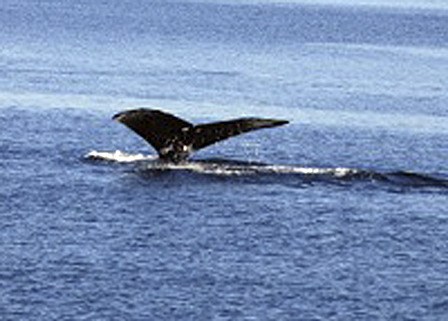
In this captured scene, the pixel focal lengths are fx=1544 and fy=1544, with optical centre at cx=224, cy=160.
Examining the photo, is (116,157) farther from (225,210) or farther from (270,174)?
(225,210)

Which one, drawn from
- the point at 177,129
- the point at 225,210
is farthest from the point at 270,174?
the point at 225,210

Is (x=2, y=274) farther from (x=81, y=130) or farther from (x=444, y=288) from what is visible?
(x=81, y=130)

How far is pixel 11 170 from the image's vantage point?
48.0 metres

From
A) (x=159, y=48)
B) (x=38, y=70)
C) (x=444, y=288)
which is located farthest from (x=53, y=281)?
(x=159, y=48)

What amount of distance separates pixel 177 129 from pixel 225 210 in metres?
4.53

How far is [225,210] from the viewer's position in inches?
1672

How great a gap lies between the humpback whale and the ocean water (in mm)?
979

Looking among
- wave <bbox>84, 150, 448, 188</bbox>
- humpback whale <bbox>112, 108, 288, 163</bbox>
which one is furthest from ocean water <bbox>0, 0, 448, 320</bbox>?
humpback whale <bbox>112, 108, 288, 163</bbox>

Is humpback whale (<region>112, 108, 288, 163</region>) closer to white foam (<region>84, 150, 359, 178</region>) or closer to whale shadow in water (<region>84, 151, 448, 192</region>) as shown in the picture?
white foam (<region>84, 150, 359, 178</region>)

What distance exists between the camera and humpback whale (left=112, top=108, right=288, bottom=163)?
45.3m

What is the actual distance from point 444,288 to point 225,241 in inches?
253

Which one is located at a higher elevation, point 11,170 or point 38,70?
point 38,70

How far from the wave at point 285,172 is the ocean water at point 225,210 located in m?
0.09

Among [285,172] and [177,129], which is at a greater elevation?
[177,129]
